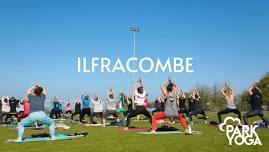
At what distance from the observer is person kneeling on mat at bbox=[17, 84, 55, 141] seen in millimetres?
14195

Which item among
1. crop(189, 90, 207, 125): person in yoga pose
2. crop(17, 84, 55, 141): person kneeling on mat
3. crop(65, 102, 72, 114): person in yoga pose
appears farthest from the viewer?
crop(65, 102, 72, 114): person in yoga pose

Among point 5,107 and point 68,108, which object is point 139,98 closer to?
point 5,107

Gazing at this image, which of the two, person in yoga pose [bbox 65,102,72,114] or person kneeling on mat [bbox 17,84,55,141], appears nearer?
person kneeling on mat [bbox 17,84,55,141]

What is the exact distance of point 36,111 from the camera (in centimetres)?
1436

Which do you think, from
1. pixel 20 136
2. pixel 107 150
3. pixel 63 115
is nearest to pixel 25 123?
pixel 20 136

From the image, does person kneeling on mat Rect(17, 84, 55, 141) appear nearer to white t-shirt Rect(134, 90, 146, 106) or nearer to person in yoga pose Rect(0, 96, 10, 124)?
white t-shirt Rect(134, 90, 146, 106)

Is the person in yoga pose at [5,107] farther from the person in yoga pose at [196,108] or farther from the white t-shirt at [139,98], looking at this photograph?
the person in yoga pose at [196,108]

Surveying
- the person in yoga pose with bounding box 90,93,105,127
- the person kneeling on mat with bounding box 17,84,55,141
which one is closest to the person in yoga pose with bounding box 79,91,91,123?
the person in yoga pose with bounding box 90,93,105,127

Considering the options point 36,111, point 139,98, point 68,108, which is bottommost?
point 36,111

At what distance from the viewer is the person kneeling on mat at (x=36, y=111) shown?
46.6ft

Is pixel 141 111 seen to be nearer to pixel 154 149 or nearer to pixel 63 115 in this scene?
pixel 154 149

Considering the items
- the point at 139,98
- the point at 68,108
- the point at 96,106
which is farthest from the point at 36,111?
the point at 68,108

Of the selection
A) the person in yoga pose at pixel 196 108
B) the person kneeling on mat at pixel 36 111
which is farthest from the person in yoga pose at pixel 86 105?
the person kneeling on mat at pixel 36 111

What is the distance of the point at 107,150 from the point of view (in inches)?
449
